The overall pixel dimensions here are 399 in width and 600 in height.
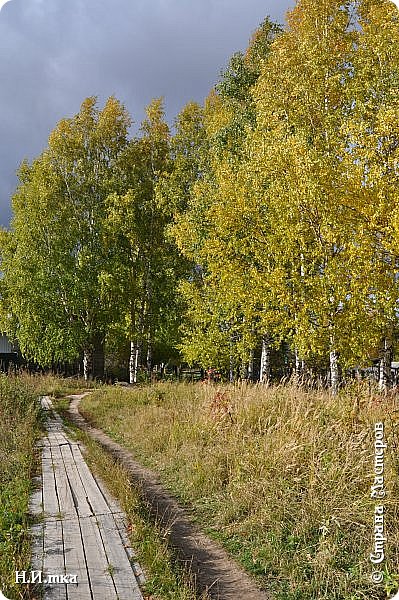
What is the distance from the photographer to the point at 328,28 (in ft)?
47.2

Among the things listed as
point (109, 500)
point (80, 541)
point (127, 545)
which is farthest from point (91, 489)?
point (127, 545)

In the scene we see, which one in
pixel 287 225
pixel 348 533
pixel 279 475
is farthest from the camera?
pixel 287 225

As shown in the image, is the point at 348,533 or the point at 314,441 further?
the point at 314,441

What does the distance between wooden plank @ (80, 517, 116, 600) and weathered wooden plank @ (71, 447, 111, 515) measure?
29 cm

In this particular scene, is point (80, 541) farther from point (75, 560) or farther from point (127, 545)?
point (127, 545)

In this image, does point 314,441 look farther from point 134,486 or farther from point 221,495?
point 134,486

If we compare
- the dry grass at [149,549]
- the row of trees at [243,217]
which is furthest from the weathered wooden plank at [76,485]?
the row of trees at [243,217]

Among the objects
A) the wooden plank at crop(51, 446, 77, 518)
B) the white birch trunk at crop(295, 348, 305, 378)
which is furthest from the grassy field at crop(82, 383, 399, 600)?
the white birch trunk at crop(295, 348, 305, 378)

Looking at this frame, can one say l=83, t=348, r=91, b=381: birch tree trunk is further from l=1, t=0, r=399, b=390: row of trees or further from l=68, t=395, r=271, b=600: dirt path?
l=68, t=395, r=271, b=600: dirt path

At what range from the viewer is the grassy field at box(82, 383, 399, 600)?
4.68 m

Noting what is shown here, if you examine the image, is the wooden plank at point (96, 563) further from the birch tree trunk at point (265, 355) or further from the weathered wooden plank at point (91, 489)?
the birch tree trunk at point (265, 355)

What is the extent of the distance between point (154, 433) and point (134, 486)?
2.68 m

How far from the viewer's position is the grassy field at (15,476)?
14.1ft

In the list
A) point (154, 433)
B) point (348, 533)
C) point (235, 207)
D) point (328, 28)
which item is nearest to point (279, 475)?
point (348, 533)
